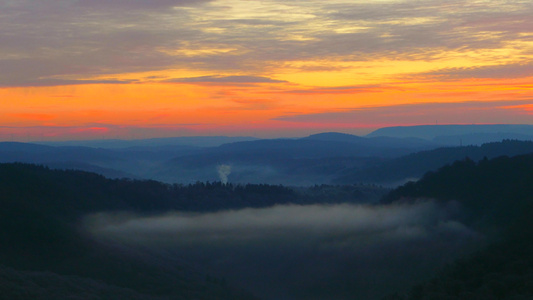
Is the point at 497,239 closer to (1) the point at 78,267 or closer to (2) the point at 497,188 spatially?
(2) the point at 497,188

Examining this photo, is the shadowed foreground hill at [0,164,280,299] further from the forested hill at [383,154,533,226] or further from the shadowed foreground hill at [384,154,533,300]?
the forested hill at [383,154,533,226]

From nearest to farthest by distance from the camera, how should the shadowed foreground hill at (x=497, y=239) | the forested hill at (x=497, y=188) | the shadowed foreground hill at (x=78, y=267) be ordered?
the shadowed foreground hill at (x=497, y=239)
the shadowed foreground hill at (x=78, y=267)
the forested hill at (x=497, y=188)

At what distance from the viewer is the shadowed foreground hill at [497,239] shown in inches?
3262

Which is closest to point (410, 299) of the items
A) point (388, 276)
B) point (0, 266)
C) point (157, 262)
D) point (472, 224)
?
point (388, 276)

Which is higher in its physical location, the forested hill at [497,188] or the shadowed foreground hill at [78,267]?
the forested hill at [497,188]

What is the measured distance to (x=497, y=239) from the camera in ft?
395

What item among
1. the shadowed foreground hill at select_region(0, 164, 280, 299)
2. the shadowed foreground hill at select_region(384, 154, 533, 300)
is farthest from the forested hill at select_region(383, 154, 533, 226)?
the shadowed foreground hill at select_region(0, 164, 280, 299)

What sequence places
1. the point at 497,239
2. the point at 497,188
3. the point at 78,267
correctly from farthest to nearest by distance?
the point at 497,188 → the point at 78,267 → the point at 497,239

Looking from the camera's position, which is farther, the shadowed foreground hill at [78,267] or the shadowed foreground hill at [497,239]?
the shadowed foreground hill at [78,267]

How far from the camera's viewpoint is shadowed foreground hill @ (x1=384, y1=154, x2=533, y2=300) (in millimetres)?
82863

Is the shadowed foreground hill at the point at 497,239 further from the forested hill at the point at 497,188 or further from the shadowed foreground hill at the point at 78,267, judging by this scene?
the shadowed foreground hill at the point at 78,267

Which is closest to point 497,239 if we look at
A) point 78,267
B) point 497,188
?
point 497,188

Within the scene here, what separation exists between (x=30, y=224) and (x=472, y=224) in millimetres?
135016

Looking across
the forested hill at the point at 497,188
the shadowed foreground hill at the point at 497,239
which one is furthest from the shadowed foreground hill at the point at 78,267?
the forested hill at the point at 497,188
